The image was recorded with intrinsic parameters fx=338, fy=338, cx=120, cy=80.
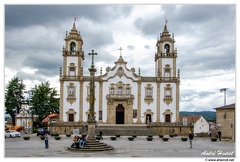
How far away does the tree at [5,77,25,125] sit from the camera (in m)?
66.6

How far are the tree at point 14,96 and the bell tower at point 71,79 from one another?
17.8 m

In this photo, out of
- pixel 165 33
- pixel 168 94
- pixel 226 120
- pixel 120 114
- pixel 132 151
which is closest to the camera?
pixel 132 151

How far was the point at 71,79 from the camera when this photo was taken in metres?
54.1

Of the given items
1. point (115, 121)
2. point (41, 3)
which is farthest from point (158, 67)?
point (41, 3)

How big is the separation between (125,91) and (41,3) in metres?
36.5

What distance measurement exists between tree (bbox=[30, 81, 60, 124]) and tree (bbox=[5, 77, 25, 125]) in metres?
4.52

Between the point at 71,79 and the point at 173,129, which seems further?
the point at 71,79

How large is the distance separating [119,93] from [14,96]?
24721mm

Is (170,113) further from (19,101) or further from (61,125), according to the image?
(19,101)

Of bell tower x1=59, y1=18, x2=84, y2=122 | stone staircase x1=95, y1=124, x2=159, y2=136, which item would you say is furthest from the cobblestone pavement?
bell tower x1=59, y1=18, x2=84, y2=122

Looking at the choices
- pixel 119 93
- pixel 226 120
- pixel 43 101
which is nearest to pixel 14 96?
pixel 43 101

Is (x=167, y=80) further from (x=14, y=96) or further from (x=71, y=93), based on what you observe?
(x=14, y=96)

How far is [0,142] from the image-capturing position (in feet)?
59.1

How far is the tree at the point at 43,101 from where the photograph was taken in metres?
63.8
